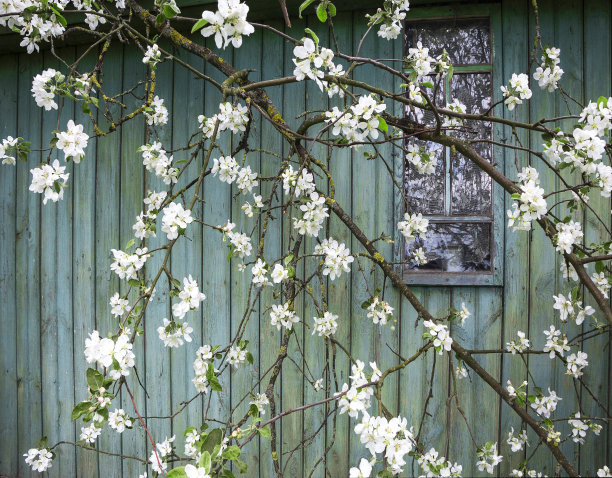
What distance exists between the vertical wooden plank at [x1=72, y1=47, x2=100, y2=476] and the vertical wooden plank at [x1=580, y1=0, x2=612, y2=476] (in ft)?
7.71

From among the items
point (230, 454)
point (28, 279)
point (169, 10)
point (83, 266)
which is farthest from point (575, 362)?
point (28, 279)

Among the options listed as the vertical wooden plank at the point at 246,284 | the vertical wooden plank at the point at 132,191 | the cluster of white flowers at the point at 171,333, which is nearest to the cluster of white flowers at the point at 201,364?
the cluster of white flowers at the point at 171,333

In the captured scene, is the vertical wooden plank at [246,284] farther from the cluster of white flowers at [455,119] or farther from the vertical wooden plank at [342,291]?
the cluster of white flowers at [455,119]

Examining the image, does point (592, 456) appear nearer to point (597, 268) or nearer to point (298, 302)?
point (597, 268)

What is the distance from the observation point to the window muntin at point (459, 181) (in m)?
2.09

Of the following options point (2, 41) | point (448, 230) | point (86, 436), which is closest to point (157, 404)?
point (86, 436)

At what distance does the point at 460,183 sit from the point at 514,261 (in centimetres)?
42

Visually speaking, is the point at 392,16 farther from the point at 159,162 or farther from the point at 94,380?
the point at 94,380

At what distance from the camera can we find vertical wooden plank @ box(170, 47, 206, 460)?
226 cm

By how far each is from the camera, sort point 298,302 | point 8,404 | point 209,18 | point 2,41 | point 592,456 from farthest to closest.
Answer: point 8,404, point 2,41, point 298,302, point 592,456, point 209,18

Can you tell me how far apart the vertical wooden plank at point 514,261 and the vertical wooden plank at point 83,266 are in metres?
2.01

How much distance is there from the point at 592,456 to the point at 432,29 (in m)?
2.04

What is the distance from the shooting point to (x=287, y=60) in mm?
2201

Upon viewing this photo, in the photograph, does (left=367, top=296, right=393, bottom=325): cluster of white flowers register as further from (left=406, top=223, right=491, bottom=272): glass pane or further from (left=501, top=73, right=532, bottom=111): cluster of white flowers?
(left=501, top=73, right=532, bottom=111): cluster of white flowers
